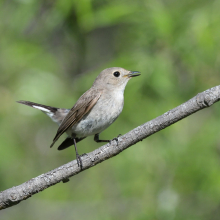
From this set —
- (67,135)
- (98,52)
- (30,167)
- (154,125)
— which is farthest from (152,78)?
(98,52)

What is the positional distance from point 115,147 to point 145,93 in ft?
7.02

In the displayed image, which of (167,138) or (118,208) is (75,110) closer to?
(167,138)

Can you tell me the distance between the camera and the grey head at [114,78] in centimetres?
512

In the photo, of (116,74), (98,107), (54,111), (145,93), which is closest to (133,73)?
(116,74)

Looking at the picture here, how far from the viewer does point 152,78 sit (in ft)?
16.9

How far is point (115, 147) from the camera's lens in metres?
3.37

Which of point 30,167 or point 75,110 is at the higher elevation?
point 30,167

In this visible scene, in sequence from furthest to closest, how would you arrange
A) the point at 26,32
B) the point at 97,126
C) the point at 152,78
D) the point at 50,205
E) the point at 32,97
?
the point at 26,32 → the point at 50,205 → the point at 32,97 → the point at 152,78 → the point at 97,126

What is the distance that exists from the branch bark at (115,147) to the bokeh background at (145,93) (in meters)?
1.92

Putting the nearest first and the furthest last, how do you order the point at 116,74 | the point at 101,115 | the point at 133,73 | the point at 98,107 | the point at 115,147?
1. the point at 115,147
2. the point at 101,115
3. the point at 98,107
4. the point at 133,73
5. the point at 116,74

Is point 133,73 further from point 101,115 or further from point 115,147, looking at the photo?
point 115,147

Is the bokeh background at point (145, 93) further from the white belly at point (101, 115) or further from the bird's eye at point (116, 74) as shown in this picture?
the white belly at point (101, 115)

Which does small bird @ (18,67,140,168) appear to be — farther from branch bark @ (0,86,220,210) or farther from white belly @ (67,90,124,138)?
branch bark @ (0,86,220,210)

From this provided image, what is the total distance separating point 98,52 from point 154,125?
6650 mm
